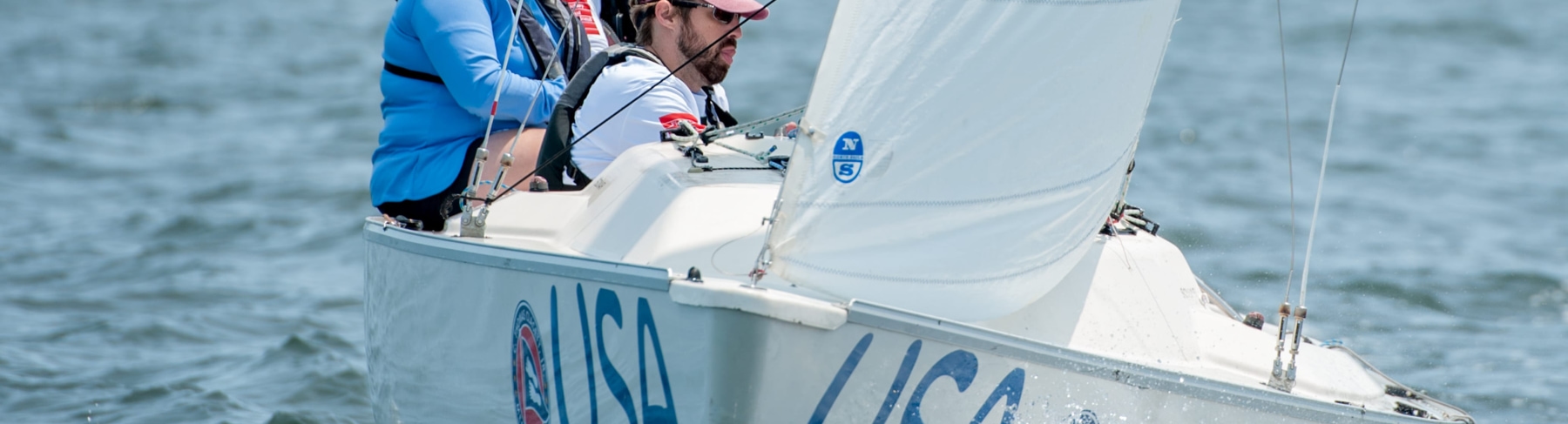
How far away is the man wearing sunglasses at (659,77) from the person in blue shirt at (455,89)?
0.36 m

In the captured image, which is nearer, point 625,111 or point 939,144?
point 939,144

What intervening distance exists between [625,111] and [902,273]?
906 mm

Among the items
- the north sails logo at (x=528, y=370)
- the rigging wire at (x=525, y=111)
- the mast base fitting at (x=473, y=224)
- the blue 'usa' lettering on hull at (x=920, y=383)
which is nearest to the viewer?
the blue 'usa' lettering on hull at (x=920, y=383)

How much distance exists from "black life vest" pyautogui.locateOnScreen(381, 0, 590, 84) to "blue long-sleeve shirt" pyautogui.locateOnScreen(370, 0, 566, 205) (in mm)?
15

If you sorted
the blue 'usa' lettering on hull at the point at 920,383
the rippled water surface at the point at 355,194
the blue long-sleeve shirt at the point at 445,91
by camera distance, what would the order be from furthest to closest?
the rippled water surface at the point at 355,194 → the blue long-sleeve shirt at the point at 445,91 → the blue 'usa' lettering on hull at the point at 920,383

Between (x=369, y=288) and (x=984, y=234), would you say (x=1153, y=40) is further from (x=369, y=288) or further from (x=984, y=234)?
(x=369, y=288)

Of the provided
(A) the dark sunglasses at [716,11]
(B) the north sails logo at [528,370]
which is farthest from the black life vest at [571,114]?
(B) the north sails logo at [528,370]

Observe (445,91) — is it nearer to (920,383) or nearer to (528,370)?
(528,370)

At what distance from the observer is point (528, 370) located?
2.78 metres

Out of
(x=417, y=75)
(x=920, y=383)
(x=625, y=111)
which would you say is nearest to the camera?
(x=920, y=383)

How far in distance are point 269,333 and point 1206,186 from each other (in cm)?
641

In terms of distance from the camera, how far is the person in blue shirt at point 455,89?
11.7 ft

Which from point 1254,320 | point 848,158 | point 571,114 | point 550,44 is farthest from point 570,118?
point 1254,320

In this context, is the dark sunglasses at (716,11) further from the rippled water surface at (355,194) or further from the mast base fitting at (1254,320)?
the rippled water surface at (355,194)
